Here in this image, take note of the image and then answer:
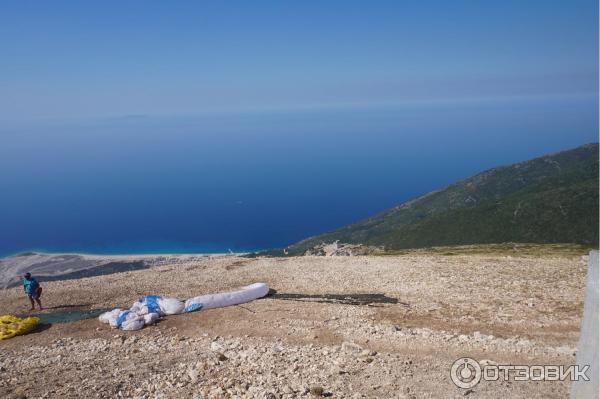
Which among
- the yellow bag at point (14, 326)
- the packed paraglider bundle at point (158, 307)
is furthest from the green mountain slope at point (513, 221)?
the yellow bag at point (14, 326)

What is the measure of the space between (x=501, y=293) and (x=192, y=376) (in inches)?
618

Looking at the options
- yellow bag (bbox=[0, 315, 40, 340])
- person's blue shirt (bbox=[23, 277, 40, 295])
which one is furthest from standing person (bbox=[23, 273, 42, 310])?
yellow bag (bbox=[0, 315, 40, 340])

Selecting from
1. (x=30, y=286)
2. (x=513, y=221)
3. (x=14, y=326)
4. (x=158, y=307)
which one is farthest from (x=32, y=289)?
(x=513, y=221)

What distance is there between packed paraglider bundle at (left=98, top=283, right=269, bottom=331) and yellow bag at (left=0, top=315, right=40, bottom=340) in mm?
2819

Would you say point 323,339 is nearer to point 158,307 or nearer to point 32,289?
point 158,307

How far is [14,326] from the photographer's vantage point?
1941cm

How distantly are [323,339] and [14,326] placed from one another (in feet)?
44.7

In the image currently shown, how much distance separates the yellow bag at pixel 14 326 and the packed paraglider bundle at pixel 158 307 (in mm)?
2819

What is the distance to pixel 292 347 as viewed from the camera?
16484 millimetres

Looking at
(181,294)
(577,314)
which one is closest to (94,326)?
(181,294)

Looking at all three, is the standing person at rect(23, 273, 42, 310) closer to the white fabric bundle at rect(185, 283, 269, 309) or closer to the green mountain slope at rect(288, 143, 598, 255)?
the white fabric bundle at rect(185, 283, 269, 309)

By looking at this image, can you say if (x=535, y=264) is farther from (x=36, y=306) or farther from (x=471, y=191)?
(x=471, y=191)

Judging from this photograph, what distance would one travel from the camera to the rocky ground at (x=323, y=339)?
44.0 ft

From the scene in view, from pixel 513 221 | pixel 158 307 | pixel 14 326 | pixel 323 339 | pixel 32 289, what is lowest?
pixel 513 221
